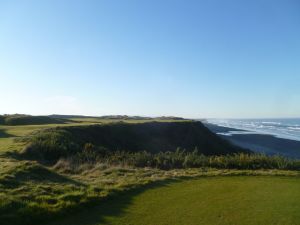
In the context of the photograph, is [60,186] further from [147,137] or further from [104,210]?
[147,137]

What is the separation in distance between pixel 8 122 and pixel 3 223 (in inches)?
1555

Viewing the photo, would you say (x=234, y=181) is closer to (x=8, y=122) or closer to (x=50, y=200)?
(x=50, y=200)

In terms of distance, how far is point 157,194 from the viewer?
1052 cm

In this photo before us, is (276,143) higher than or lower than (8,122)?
lower

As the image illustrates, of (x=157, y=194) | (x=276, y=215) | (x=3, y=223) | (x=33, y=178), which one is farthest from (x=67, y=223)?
(x=276, y=215)

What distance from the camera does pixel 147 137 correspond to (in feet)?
143

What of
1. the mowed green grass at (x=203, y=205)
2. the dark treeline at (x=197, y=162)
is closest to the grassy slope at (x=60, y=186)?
the mowed green grass at (x=203, y=205)

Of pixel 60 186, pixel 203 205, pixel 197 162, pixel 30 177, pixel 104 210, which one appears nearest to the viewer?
pixel 104 210

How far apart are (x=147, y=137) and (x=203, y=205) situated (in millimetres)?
34383

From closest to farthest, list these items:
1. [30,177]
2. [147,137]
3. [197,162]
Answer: [30,177]
[197,162]
[147,137]

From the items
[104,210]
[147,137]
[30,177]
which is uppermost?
[30,177]

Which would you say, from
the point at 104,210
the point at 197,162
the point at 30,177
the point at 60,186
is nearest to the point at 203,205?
the point at 104,210

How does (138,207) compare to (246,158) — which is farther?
(246,158)

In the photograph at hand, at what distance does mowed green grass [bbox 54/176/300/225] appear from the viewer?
8.07 m
